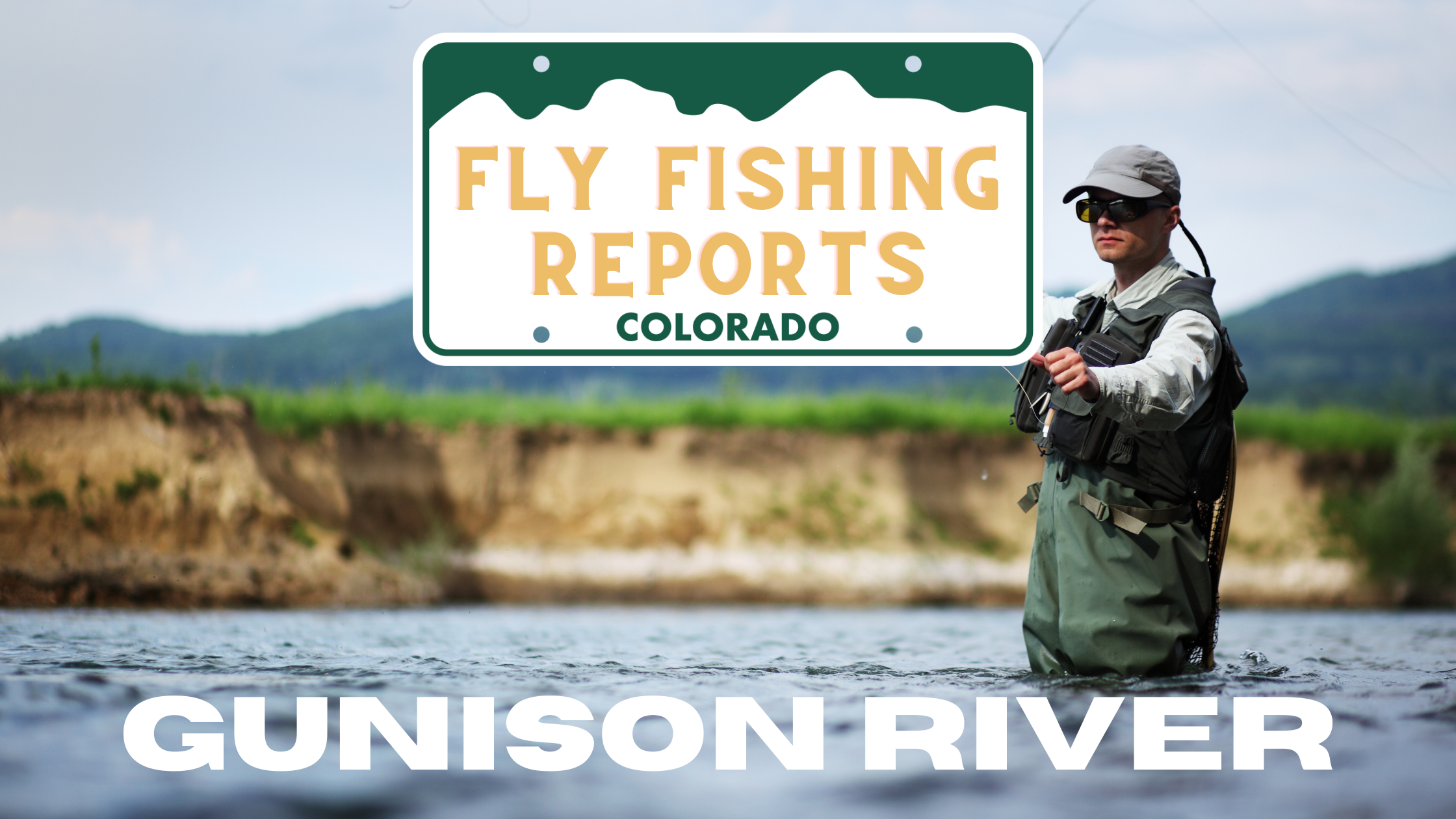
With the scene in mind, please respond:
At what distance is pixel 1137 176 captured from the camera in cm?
362

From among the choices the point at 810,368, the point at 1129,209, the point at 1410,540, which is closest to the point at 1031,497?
the point at 1129,209

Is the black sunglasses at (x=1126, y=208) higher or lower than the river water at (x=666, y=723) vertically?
higher

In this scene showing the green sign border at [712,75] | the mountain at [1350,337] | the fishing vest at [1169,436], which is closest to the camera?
the fishing vest at [1169,436]

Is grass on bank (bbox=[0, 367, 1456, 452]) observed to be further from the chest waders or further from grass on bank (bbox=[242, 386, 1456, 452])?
the chest waders

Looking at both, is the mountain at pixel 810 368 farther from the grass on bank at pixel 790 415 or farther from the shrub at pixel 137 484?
the shrub at pixel 137 484

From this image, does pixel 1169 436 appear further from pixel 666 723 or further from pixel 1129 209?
pixel 666 723

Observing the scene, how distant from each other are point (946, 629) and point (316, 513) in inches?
353

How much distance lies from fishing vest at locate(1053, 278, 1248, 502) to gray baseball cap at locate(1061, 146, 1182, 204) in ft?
0.98

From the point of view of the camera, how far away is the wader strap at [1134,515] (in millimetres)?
3545

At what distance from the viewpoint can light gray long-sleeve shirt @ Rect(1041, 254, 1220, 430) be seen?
3.16 metres

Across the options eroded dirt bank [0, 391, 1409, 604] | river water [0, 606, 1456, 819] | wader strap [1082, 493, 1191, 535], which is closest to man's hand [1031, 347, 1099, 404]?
wader strap [1082, 493, 1191, 535]

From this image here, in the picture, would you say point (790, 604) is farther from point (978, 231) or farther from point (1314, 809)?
point (1314, 809)

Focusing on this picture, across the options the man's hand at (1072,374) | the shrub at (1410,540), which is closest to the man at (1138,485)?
the man's hand at (1072,374)

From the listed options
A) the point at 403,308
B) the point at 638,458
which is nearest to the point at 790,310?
the point at 638,458
